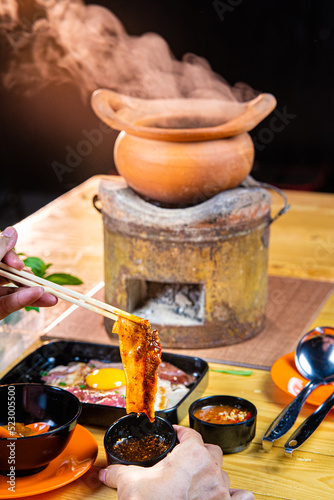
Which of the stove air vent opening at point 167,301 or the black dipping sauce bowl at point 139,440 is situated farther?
the stove air vent opening at point 167,301

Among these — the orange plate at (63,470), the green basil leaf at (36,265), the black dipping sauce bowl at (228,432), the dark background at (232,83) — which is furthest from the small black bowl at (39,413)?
the dark background at (232,83)

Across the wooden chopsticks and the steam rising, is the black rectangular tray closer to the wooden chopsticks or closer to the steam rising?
the wooden chopsticks

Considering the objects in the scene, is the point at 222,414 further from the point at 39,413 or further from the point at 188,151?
the point at 188,151

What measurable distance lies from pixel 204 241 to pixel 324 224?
1.17 m

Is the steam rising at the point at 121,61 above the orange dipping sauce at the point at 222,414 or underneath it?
above

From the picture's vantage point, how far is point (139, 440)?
1.25 metres

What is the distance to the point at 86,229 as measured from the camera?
273 cm

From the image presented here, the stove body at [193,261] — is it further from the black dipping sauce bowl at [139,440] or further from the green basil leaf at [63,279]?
the black dipping sauce bowl at [139,440]

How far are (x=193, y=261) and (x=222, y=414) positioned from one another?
0.53 meters

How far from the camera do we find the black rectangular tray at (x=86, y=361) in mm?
1424

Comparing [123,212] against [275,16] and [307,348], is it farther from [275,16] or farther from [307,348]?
[275,16]

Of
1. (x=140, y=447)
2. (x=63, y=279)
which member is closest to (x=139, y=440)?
(x=140, y=447)

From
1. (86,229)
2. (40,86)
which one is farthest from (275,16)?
(86,229)

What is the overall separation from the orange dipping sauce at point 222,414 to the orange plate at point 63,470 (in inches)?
9.1
